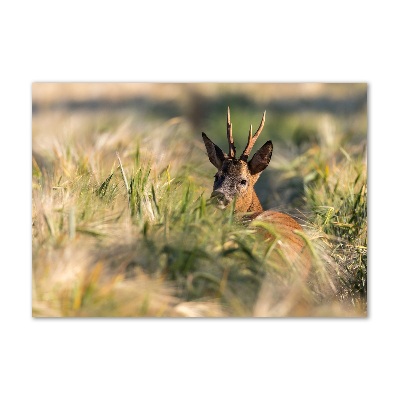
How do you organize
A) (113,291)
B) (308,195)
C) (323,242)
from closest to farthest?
(113,291)
(323,242)
(308,195)

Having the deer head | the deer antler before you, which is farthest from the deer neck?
the deer antler

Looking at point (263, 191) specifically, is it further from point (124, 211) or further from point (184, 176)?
point (124, 211)

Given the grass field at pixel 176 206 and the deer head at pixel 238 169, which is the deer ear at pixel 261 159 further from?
the grass field at pixel 176 206

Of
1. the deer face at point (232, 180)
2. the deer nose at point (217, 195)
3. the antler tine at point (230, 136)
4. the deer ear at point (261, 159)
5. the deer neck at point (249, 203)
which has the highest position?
the antler tine at point (230, 136)

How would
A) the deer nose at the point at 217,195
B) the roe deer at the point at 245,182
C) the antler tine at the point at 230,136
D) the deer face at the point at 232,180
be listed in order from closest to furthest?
1. the roe deer at the point at 245,182
2. the deer nose at the point at 217,195
3. the deer face at the point at 232,180
4. the antler tine at the point at 230,136

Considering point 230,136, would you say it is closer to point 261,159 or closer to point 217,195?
point 261,159

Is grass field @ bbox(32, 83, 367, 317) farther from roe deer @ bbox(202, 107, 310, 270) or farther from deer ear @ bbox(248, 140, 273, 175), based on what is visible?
deer ear @ bbox(248, 140, 273, 175)

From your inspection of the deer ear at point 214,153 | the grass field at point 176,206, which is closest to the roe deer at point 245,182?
the deer ear at point 214,153

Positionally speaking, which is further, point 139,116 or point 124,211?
point 139,116

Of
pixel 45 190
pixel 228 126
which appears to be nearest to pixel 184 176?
pixel 228 126
